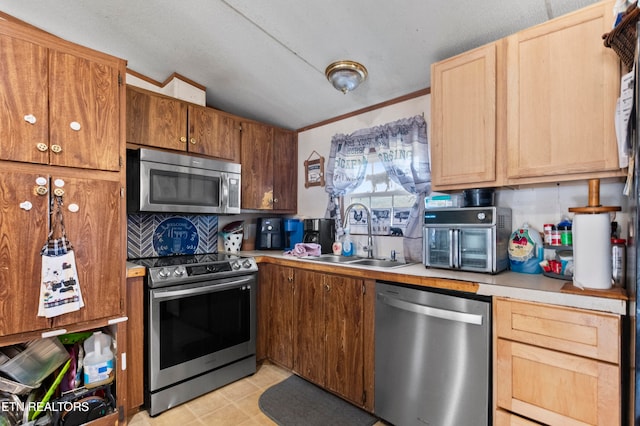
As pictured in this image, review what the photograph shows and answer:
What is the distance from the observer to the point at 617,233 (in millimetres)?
1521

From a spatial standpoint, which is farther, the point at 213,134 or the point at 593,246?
the point at 213,134

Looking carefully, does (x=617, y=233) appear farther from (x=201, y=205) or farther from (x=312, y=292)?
(x=201, y=205)

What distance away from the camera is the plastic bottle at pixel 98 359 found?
1.76 meters

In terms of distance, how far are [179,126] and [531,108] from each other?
236 cm

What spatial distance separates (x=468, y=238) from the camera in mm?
1733

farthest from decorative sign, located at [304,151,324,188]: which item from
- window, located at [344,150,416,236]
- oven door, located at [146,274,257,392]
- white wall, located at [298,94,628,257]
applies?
oven door, located at [146,274,257,392]

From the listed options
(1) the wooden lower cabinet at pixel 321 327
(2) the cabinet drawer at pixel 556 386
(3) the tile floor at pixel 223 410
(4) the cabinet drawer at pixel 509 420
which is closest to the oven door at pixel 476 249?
(2) the cabinet drawer at pixel 556 386

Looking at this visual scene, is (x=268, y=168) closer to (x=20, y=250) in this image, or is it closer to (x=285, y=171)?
(x=285, y=171)

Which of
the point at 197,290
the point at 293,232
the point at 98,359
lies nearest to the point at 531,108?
the point at 293,232

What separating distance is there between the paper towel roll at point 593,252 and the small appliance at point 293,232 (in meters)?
2.07

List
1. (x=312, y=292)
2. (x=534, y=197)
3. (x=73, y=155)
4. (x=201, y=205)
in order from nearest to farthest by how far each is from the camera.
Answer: (x=73, y=155), (x=534, y=197), (x=312, y=292), (x=201, y=205)

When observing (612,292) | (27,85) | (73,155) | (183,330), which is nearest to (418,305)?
(612,292)

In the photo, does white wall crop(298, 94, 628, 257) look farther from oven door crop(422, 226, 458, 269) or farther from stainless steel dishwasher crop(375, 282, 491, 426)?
stainless steel dishwasher crop(375, 282, 491, 426)

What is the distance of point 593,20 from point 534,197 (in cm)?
90
